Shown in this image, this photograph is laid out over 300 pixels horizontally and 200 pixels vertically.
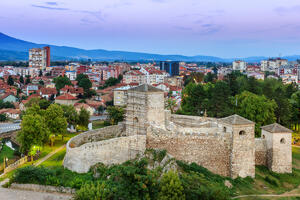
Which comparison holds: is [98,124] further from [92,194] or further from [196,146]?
[92,194]

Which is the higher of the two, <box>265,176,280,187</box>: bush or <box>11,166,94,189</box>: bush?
<box>11,166,94,189</box>: bush

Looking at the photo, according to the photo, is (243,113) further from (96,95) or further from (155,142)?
(96,95)

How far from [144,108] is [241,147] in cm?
617

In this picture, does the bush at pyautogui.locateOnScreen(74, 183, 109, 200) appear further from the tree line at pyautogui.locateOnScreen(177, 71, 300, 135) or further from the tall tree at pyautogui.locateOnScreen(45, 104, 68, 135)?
the tree line at pyautogui.locateOnScreen(177, 71, 300, 135)

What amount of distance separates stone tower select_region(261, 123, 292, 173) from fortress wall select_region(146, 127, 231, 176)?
137 inches

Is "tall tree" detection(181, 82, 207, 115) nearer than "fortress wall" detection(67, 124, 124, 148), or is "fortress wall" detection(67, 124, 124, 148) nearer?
"fortress wall" detection(67, 124, 124, 148)

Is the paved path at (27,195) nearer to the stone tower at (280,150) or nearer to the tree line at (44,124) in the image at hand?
the tree line at (44,124)

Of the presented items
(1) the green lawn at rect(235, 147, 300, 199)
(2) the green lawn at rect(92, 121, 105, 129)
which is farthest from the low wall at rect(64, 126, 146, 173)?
(2) the green lawn at rect(92, 121, 105, 129)

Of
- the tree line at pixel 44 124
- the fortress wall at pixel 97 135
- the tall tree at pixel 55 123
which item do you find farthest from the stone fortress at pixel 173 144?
the tall tree at pixel 55 123

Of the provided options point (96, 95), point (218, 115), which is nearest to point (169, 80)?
point (96, 95)

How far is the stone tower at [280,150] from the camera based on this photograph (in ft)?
65.4

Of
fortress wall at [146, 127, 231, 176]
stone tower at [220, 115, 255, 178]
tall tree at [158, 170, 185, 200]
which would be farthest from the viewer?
fortress wall at [146, 127, 231, 176]

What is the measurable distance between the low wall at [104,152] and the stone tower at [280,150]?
8.23 meters

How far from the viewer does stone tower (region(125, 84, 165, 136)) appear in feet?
62.9
